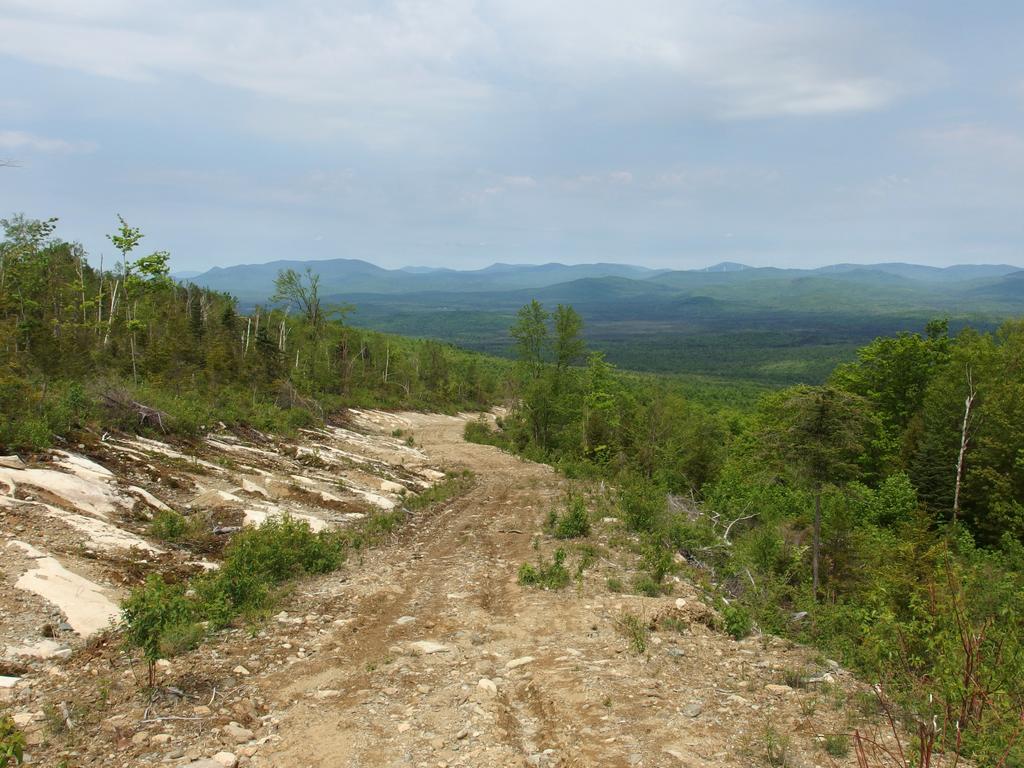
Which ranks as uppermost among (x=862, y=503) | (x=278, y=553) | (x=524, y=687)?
(x=278, y=553)

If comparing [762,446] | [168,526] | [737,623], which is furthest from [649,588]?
[168,526]

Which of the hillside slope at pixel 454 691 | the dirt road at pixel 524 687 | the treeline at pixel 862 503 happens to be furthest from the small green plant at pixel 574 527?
the hillside slope at pixel 454 691

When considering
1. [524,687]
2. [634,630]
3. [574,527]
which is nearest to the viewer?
[524,687]

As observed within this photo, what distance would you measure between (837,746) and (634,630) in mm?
3027

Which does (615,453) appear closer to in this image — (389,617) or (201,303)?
(389,617)

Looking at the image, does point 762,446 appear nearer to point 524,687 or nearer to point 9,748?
point 524,687

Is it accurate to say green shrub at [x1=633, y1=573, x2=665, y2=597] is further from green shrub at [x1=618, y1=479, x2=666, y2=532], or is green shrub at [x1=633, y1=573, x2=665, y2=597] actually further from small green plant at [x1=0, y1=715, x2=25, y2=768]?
small green plant at [x1=0, y1=715, x2=25, y2=768]

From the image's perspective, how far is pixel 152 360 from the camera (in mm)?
25562

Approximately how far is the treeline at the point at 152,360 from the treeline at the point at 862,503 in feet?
41.2

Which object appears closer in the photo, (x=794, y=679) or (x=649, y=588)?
(x=794, y=679)

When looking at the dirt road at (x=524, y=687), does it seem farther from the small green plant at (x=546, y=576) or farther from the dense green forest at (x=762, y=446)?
the dense green forest at (x=762, y=446)

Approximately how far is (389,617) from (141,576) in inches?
151

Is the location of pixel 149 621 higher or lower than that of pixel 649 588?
higher

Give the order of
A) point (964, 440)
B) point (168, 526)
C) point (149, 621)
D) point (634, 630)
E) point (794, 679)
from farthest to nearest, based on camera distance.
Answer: point (964, 440) < point (168, 526) < point (634, 630) < point (794, 679) < point (149, 621)
